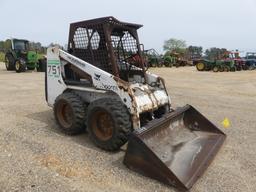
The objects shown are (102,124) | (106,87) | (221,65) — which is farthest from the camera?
(221,65)

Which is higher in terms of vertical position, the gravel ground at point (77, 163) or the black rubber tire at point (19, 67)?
the black rubber tire at point (19, 67)

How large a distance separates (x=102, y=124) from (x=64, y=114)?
1.09 m

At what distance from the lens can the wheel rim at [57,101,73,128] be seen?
554cm

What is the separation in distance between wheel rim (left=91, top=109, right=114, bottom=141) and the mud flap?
71 centimetres

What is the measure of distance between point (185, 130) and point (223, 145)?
26.4 inches

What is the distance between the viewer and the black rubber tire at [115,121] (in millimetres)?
4516

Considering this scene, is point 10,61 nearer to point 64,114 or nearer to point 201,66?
point 201,66

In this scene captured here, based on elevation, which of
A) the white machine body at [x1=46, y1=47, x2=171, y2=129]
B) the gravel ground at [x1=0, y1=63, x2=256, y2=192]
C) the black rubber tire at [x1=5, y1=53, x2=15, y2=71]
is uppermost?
the black rubber tire at [x1=5, y1=53, x2=15, y2=71]

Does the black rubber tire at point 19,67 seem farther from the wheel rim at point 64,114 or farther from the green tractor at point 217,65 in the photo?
the wheel rim at point 64,114

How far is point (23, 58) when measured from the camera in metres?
20.1

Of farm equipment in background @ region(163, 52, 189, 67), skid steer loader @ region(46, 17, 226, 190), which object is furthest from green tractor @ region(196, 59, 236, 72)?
skid steer loader @ region(46, 17, 226, 190)

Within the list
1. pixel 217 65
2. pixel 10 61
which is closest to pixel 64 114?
pixel 10 61

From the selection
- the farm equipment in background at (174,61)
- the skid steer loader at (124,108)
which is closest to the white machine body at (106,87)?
the skid steer loader at (124,108)

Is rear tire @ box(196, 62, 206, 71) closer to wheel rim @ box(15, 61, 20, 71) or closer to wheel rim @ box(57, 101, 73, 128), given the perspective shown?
wheel rim @ box(15, 61, 20, 71)
